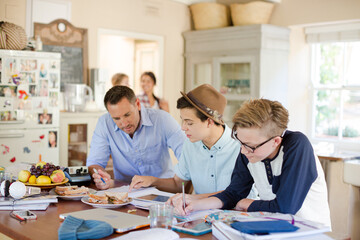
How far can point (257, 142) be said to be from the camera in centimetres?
193

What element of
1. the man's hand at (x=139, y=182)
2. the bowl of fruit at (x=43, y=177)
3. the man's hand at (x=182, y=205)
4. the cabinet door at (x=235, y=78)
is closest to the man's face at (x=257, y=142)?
the man's hand at (x=182, y=205)

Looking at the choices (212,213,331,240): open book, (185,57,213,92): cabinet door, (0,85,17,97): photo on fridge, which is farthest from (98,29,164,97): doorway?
(212,213,331,240): open book

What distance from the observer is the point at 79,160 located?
5.18 meters

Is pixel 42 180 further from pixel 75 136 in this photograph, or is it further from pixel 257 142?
pixel 75 136

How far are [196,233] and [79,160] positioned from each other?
367 cm

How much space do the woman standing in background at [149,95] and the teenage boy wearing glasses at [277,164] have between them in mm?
3835

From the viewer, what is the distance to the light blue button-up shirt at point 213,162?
2.50 metres

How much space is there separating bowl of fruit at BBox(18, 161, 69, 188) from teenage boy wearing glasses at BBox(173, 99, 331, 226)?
81 centimetres

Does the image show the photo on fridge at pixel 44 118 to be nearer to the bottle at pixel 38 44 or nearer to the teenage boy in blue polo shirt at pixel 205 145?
the bottle at pixel 38 44

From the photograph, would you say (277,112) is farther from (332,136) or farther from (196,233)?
(332,136)

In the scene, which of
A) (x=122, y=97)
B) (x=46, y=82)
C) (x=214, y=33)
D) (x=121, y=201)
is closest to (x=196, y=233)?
(x=121, y=201)

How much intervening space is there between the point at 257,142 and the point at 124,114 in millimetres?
1209

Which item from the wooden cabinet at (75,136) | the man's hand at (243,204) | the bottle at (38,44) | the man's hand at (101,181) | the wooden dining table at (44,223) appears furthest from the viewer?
the wooden cabinet at (75,136)

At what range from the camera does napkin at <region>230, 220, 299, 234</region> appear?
1491 millimetres
